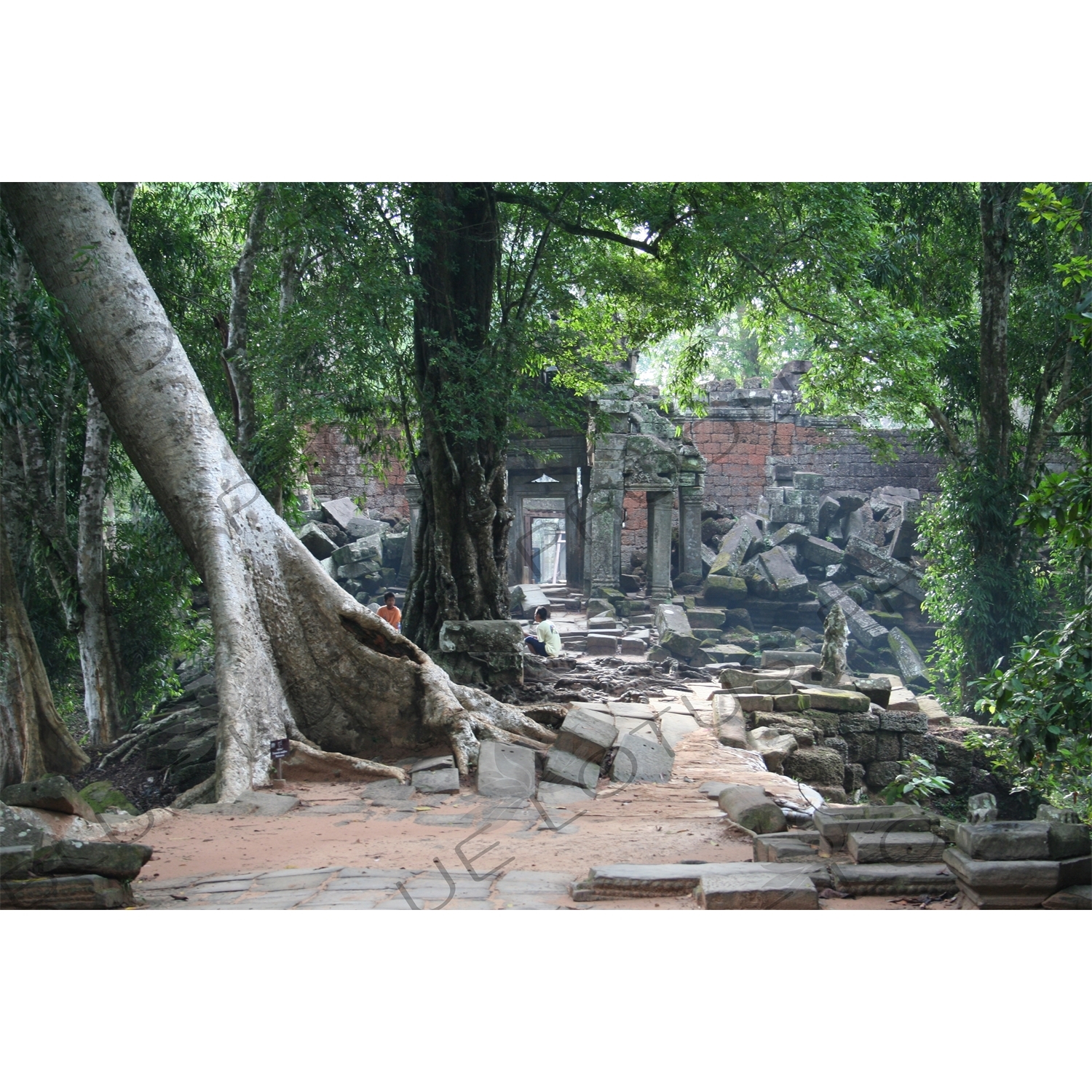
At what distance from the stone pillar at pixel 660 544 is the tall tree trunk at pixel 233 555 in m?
8.55

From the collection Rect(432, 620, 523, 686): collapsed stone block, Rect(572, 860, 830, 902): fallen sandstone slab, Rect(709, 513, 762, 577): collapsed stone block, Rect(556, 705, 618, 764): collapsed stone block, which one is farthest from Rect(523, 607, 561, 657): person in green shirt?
Rect(572, 860, 830, 902): fallen sandstone slab

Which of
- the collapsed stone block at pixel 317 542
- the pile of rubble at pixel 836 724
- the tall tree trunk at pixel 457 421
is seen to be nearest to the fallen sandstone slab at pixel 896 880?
the pile of rubble at pixel 836 724

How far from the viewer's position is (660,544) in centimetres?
1359

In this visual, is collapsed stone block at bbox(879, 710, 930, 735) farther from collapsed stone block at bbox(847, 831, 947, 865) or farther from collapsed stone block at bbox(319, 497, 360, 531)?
collapsed stone block at bbox(319, 497, 360, 531)

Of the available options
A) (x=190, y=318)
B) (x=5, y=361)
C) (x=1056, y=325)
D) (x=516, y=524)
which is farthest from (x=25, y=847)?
(x=516, y=524)

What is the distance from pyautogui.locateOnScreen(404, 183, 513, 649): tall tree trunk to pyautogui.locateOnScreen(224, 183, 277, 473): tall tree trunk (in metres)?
1.19

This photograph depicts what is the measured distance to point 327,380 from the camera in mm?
6402

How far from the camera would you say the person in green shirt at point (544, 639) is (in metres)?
8.95

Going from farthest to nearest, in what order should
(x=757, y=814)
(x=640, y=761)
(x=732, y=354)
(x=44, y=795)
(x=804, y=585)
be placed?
(x=732, y=354), (x=804, y=585), (x=640, y=761), (x=757, y=814), (x=44, y=795)

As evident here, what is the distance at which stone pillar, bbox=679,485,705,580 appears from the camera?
14414mm

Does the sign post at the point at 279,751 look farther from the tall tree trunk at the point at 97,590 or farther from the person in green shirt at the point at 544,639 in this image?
the person in green shirt at the point at 544,639

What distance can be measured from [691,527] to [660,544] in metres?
1.08

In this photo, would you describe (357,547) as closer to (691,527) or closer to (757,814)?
(691,527)

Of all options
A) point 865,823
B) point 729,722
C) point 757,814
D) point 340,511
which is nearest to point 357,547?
point 340,511
